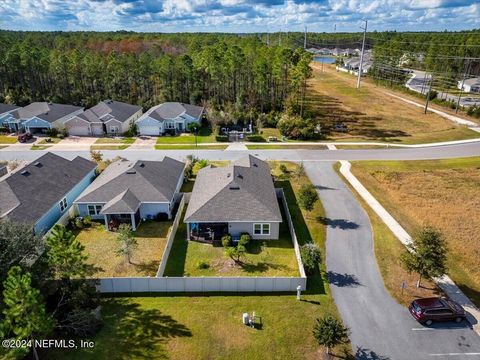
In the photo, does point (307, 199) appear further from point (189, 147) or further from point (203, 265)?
point (189, 147)

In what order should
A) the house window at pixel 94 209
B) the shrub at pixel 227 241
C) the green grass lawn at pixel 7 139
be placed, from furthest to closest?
the green grass lawn at pixel 7 139 → the house window at pixel 94 209 → the shrub at pixel 227 241

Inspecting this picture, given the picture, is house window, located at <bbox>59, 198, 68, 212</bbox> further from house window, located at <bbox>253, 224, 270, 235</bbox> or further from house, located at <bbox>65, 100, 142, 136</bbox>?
house, located at <bbox>65, 100, 142, 136</bbox>

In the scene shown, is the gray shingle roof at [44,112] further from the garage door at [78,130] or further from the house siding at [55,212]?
the house siding at [55,212]

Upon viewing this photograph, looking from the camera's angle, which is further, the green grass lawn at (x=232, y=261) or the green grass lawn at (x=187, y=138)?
the green grass lawn at (x=187, y=138)

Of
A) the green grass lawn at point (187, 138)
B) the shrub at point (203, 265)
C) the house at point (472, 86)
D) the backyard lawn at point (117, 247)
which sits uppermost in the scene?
the house at point (472, 86)

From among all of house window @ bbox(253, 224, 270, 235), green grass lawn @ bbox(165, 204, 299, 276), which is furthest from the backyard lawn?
house window @ bbox(253, 224, 270, 235)

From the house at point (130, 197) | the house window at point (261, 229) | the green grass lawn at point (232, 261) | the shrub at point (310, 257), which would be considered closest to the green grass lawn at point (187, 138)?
the house at point (130, 197)

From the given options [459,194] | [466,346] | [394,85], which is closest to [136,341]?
[466,346]
